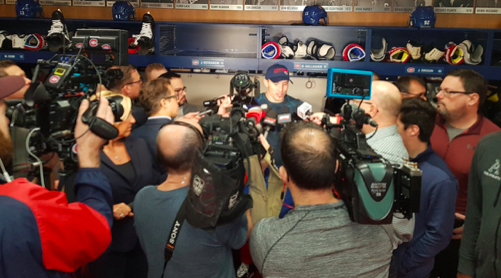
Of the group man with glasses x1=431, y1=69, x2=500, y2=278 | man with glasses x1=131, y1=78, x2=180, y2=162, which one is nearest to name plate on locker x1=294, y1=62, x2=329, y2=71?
man with glasses x1=431, y1=69, x2=500, y2=278

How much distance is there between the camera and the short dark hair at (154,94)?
2957mm

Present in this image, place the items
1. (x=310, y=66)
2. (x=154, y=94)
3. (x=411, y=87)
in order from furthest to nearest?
1. (x=310, y=66)
2. (x=411, y=87)
3. (x=154, y=94)

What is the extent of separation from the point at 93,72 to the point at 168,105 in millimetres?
1010

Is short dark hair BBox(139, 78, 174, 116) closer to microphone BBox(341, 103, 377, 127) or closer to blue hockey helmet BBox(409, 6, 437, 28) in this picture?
microphone BBox(341, 103, 377, 127)

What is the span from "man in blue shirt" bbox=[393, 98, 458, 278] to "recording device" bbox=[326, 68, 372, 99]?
620 mm

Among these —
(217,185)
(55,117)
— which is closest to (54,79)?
(55,117)

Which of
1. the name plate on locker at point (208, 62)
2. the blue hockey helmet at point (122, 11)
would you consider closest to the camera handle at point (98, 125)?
the name plate on locker at point (208, 62)

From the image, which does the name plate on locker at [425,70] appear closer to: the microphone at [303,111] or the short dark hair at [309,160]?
the microphone at [303,111]

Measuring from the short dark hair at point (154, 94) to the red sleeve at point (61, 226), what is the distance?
1.59 meters

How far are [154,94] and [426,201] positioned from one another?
2.02 m

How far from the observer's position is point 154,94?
2965 mm

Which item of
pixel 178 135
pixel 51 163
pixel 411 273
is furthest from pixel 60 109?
Answer: pixel 411 273

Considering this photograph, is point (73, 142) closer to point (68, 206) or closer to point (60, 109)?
point (60, 109)

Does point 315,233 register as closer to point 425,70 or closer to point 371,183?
point 371,183
